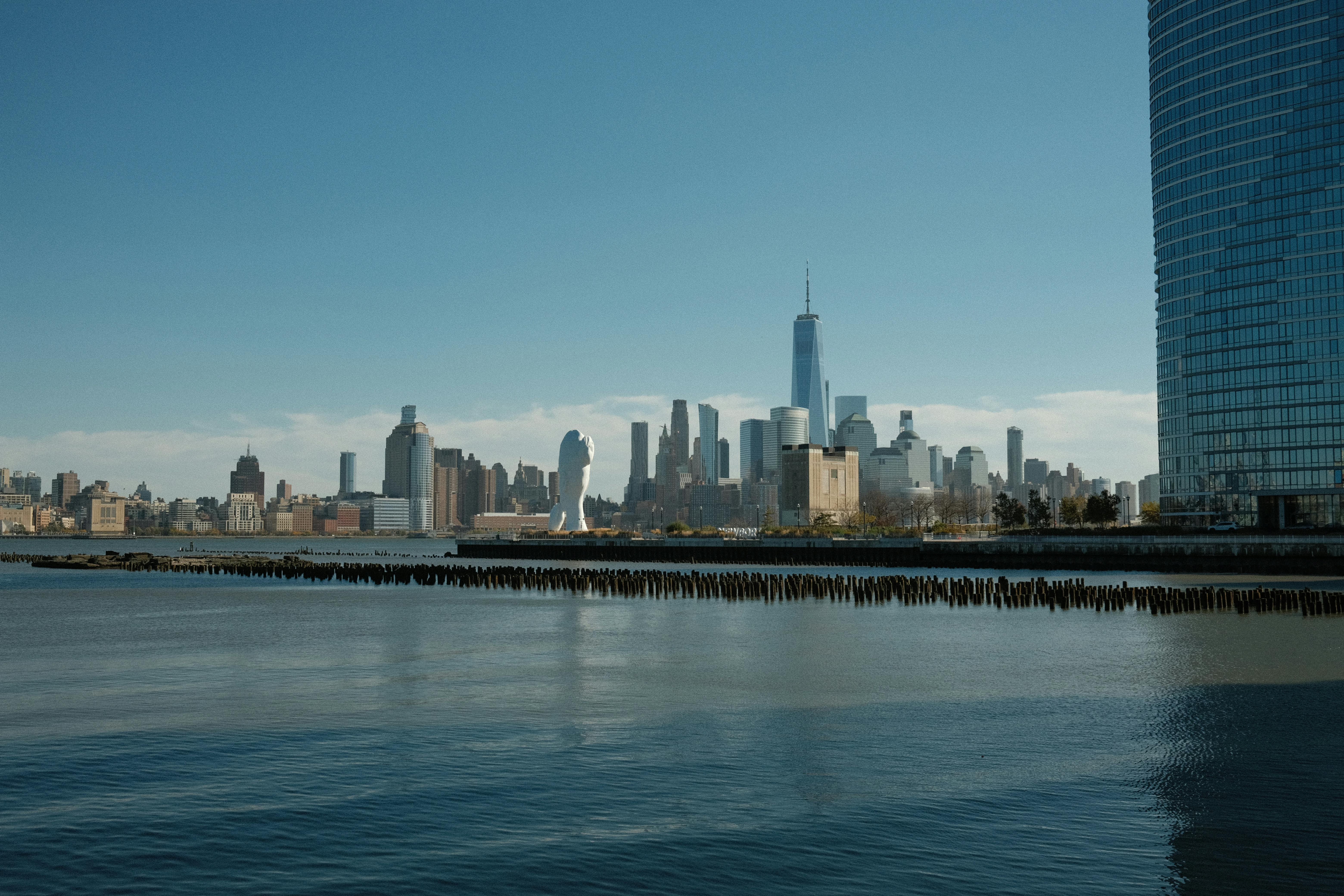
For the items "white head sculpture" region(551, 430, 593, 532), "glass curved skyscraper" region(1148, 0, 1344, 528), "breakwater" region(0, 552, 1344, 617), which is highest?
"glass curved skyscraper" region(1148, 0, 1344, 528)

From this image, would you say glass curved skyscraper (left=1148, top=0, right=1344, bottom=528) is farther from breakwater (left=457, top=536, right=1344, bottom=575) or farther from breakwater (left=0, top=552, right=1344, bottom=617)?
breakwater (left=0, top=552, right=1344, bottom=617)

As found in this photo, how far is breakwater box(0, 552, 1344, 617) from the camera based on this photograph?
201 ft

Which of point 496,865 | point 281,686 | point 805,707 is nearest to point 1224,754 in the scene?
point 805,707

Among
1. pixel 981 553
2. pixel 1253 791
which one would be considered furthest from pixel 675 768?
pixel 981 553

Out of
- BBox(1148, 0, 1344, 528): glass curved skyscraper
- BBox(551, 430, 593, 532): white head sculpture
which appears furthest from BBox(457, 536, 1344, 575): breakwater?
BBox(1148, 0, 1344, 528): glass curved skyscraper

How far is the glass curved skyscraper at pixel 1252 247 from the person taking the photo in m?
150

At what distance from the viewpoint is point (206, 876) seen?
16484mm

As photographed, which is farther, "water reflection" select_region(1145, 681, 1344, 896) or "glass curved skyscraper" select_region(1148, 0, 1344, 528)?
"glass curved skyscraper" select_region(1148, 0, 1344, 528)

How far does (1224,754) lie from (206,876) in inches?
782

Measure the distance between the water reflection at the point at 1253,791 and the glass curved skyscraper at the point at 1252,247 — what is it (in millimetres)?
138570

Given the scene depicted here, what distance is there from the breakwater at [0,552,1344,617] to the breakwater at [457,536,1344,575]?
1593cm

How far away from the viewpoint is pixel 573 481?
566 ft

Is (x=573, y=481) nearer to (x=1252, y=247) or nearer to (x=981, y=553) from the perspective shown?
(x=981, y=553)

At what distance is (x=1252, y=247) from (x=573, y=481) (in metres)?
99.7
